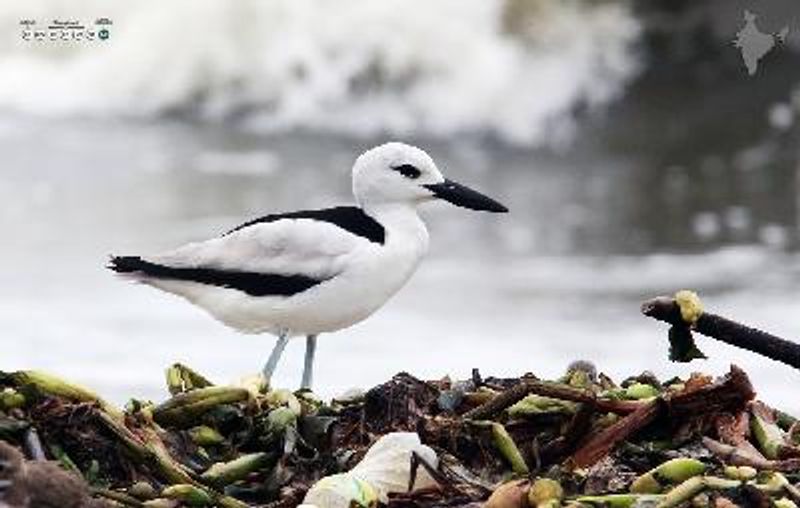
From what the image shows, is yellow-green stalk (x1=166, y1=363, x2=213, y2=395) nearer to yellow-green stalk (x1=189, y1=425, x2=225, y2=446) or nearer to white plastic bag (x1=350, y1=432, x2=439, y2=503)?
yellow-green stalk (x1=189, y1=425, x2=225, y2=446)

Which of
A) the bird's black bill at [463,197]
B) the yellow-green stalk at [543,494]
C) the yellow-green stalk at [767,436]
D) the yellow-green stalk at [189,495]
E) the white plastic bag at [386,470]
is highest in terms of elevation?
the bird's black bill at [463,197]

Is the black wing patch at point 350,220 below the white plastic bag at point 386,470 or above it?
above

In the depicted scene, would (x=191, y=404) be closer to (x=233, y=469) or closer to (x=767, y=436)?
(x=233, y=469)

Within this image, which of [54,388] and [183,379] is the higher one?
[183,379]

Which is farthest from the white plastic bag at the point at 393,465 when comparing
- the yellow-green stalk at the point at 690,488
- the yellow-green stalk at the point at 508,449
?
the yellow-green stalk at the point at 690,488

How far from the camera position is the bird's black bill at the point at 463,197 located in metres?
8.56

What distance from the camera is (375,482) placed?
172 inches

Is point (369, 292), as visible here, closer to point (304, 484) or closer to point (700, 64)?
point (304, 484)

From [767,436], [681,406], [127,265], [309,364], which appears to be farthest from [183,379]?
[127,265]

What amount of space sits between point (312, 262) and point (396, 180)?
0.44 meters

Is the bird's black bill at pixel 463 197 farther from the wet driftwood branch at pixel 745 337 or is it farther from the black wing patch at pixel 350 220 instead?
the wet driftwood branch at pixel 745 337

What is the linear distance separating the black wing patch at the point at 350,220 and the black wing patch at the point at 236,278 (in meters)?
0.23

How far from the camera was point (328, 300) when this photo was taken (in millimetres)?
8406

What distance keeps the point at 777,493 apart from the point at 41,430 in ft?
4.47
